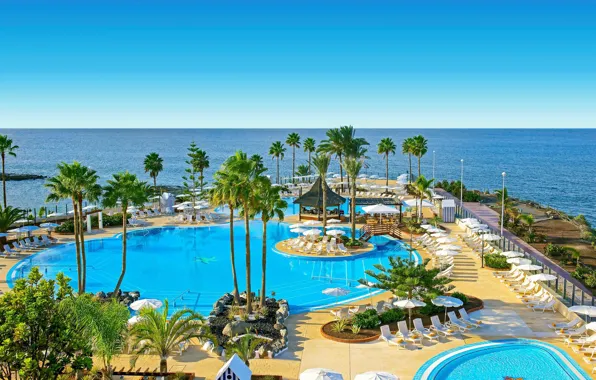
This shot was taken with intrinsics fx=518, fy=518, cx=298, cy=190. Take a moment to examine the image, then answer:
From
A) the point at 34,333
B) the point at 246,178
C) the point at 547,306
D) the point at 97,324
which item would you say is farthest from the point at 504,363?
the point at 34,333

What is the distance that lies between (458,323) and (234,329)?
9018mm

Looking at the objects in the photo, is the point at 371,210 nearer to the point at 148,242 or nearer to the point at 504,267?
the point at 504,267

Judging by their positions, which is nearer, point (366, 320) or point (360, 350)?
point (360, 350)

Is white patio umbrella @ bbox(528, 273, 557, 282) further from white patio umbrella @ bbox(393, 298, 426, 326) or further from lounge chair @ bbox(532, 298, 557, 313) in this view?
white patio umbrella @ bbox(393, 298, 426, 326)

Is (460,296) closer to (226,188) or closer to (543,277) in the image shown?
(543,277)

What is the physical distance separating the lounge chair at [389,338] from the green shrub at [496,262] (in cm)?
1230

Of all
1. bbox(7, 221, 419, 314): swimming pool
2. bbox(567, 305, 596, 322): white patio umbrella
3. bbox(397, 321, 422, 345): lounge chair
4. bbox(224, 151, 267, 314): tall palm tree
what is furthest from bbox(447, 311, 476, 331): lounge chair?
bbox(224, 151, 267, 314): tall palm tree

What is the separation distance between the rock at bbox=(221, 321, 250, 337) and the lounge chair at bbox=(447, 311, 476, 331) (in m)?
8.16

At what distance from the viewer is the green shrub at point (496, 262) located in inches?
1154

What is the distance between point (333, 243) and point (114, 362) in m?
19.1

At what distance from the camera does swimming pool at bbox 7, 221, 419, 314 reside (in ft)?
88.2

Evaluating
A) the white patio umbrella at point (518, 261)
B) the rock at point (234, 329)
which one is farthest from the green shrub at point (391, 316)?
the white patio umbrella at point (518, 261)

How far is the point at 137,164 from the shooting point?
14238 cm

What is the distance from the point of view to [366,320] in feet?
68.6
